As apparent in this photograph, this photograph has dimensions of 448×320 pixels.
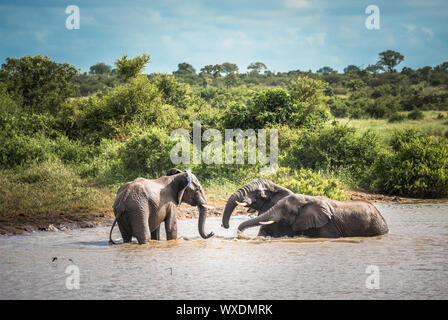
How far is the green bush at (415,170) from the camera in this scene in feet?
61.9

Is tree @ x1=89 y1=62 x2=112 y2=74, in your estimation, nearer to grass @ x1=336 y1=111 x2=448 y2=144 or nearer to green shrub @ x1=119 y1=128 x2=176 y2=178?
grass @ x1=336 y1=111 x2=448 y2=144

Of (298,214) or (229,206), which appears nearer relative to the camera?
(298,214)

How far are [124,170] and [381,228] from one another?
11155 mm

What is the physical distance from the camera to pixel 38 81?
121 ft

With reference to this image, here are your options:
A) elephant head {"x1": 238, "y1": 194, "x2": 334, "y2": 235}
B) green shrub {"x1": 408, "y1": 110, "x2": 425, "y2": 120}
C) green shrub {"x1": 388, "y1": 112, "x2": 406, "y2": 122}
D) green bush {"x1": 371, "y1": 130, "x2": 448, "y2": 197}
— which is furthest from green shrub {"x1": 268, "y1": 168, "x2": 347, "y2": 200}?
green shrub {"x1": 408, "y1": 110, "x2": 425, "y2": 120}

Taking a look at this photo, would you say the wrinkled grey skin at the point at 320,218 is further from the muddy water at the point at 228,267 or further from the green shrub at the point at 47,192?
the green shrub at the point at 47,192

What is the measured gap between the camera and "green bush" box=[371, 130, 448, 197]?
1888cm

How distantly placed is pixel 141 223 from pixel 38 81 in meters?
30.3

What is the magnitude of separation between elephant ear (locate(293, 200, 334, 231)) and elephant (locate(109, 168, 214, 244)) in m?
1.83

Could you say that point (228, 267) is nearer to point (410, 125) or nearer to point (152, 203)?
point (152, 203)

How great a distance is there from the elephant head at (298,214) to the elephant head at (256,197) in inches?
22.7

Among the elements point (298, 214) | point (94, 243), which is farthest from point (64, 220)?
point (298, 214)
